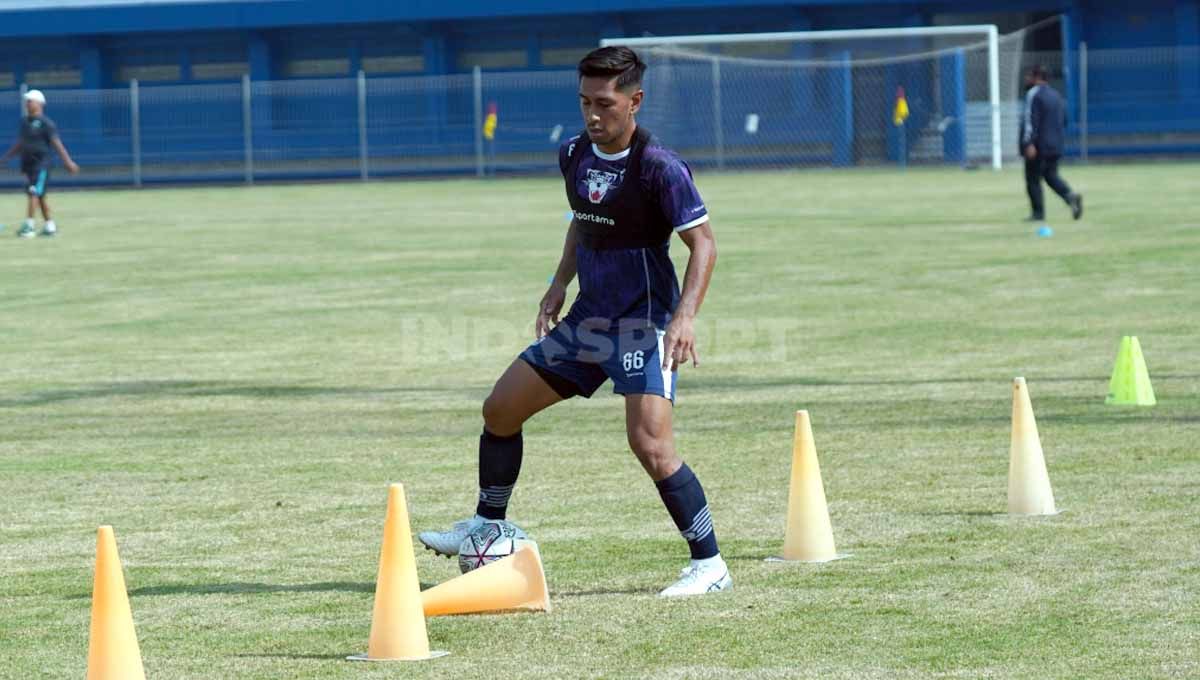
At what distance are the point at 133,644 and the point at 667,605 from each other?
6.52 ft

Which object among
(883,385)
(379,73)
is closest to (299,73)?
(379,73)

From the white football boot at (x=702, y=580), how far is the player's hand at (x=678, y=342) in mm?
723

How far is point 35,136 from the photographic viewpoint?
30.7 m

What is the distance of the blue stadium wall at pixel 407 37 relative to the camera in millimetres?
49531

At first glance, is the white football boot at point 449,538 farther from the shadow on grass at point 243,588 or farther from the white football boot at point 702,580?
the white football boot at point 702,580

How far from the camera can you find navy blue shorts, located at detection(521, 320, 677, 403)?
279 inches

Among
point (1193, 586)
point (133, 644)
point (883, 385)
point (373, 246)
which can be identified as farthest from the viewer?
point (373, 246)

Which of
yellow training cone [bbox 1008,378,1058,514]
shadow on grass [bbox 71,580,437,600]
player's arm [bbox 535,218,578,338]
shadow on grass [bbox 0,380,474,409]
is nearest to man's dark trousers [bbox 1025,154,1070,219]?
shadow on grass [bbox 0,380,474,409]

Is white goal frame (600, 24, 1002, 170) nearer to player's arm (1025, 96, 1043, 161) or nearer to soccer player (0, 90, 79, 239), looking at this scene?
soccer player (0, 90, 79, 239)

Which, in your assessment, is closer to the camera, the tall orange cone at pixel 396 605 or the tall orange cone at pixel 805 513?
the tall orange cone at pixel 396 605

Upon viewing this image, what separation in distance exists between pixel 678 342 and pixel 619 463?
329cm

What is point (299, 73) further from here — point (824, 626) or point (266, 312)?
point (824, 626)

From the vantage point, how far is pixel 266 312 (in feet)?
61.0

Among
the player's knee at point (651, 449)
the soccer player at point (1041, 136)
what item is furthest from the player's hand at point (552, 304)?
the soccer player at point (1041, 136)
